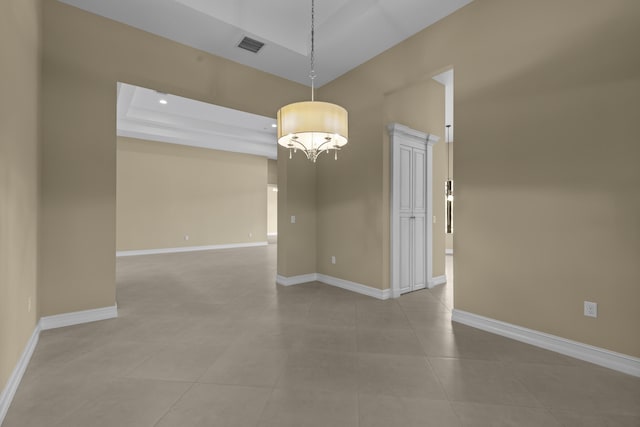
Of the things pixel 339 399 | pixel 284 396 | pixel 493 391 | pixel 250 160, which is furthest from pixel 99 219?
pixel 250 160

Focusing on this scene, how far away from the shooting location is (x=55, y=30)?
3.05m

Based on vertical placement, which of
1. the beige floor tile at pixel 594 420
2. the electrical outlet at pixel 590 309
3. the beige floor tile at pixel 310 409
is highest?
the electrical outlet at pixel 590 309

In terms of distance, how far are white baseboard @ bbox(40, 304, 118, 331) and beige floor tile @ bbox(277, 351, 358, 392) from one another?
2301mm

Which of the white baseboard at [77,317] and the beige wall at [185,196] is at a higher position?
the beige wall at [185,196]

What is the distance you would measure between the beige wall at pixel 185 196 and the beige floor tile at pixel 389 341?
7464 mm

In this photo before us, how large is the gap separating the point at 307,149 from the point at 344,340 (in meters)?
1.88

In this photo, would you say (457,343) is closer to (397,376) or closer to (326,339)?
(397,376)

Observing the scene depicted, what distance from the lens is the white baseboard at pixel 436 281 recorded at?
4684 mm

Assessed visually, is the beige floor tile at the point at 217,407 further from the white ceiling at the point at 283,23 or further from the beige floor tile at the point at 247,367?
the white ceiling at the point at 283,23

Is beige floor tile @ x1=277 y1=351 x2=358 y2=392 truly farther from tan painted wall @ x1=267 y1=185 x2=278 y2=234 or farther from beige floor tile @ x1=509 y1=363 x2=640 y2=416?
tan painted wall @ x1=267 y1=185 x2=278 y2=234

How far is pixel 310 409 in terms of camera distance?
5.90 ft

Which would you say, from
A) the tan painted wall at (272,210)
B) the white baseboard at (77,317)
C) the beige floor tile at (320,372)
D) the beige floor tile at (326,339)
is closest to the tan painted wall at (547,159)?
the beige floor tile at (326,339)

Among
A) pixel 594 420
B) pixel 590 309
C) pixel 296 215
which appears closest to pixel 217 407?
pixel 594 420

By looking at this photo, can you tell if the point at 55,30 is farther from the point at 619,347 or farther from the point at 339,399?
the point at 619,347
